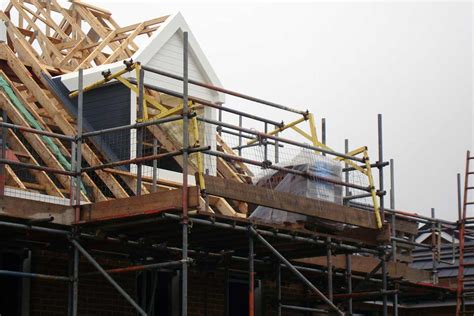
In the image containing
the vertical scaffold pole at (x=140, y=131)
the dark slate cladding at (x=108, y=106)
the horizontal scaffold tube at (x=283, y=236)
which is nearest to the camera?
the horizontal scaffold tube at (x=283, y=236)

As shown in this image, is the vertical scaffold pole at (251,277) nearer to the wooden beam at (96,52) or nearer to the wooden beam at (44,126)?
the wooden beam at (44,126)

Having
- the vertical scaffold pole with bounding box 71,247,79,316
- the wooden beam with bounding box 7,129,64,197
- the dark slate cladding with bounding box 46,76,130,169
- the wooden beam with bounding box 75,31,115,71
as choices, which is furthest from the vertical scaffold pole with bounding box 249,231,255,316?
the wooden beam with bounding box 75,31,115,71

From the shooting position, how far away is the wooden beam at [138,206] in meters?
14.8

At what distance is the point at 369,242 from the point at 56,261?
484 cm

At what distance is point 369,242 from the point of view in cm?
1836

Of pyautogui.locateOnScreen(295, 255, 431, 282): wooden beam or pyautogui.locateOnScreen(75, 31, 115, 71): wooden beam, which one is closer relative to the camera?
pyautogui.locateOnScreen(295, 255, 431, 282): wooden beam

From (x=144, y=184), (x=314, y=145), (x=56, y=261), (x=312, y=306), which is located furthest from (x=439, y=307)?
(x=56, y=261)

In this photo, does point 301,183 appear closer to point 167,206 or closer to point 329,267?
point 329,267

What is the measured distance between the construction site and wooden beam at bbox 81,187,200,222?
2 centimetres

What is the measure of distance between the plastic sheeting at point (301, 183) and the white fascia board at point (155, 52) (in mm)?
4304

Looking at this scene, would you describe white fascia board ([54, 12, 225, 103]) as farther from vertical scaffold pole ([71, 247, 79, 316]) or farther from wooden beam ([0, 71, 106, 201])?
vertical scaffold pole ([71, 247, 79, 316])

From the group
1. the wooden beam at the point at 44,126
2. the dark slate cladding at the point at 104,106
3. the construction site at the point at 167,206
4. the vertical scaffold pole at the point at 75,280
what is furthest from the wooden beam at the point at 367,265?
the vertical scaffold pole at the point at 75,280

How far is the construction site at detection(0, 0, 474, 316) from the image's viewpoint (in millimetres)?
15578

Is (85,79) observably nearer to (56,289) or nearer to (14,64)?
(14,64)
